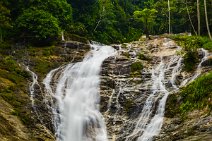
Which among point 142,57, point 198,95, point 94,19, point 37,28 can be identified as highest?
point 94,19

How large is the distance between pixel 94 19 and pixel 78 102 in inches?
1111

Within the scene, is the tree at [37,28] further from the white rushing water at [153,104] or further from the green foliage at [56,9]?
the white rushing water at [153,104]

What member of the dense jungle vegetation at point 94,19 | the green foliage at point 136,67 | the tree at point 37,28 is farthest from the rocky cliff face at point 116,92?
the dense jungle vegetation at point 94,19

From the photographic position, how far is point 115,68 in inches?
1030

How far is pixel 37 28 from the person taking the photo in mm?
32281

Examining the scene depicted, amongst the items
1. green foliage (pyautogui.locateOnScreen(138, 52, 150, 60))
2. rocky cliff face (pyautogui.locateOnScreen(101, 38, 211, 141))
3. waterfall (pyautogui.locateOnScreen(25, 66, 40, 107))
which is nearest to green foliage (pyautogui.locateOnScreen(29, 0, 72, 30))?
rocky cliff face (pyautogui.locateOnScreen(101, 38, 211, 141))

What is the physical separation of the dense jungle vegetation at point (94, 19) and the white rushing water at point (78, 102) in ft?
20.5

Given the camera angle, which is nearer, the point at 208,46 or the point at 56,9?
the point at 208,46

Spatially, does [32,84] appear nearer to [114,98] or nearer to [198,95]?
[114,98]

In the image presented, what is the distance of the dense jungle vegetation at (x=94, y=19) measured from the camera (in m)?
32.7

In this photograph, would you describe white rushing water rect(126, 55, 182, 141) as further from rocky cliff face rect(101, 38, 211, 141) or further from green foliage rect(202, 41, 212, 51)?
green foliage rect(202, 41, 212, 51)

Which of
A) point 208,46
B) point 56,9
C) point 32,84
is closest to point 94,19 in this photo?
point 56,9

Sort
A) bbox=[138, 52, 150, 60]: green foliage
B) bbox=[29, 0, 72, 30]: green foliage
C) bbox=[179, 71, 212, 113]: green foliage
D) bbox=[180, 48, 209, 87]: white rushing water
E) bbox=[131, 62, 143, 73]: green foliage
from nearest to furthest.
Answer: bbox=[179, 71, 212, 113]: green foliage
bbox=[180, 48, 209, 87]: white rushing water
bbox=[131, 62, 143, 73]: green foliage
bbox=[138, 52, 150, 60]: green foliage
bbox=[29, 0, 72, 30]: green foliage

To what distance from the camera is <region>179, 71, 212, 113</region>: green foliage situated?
720 inches
